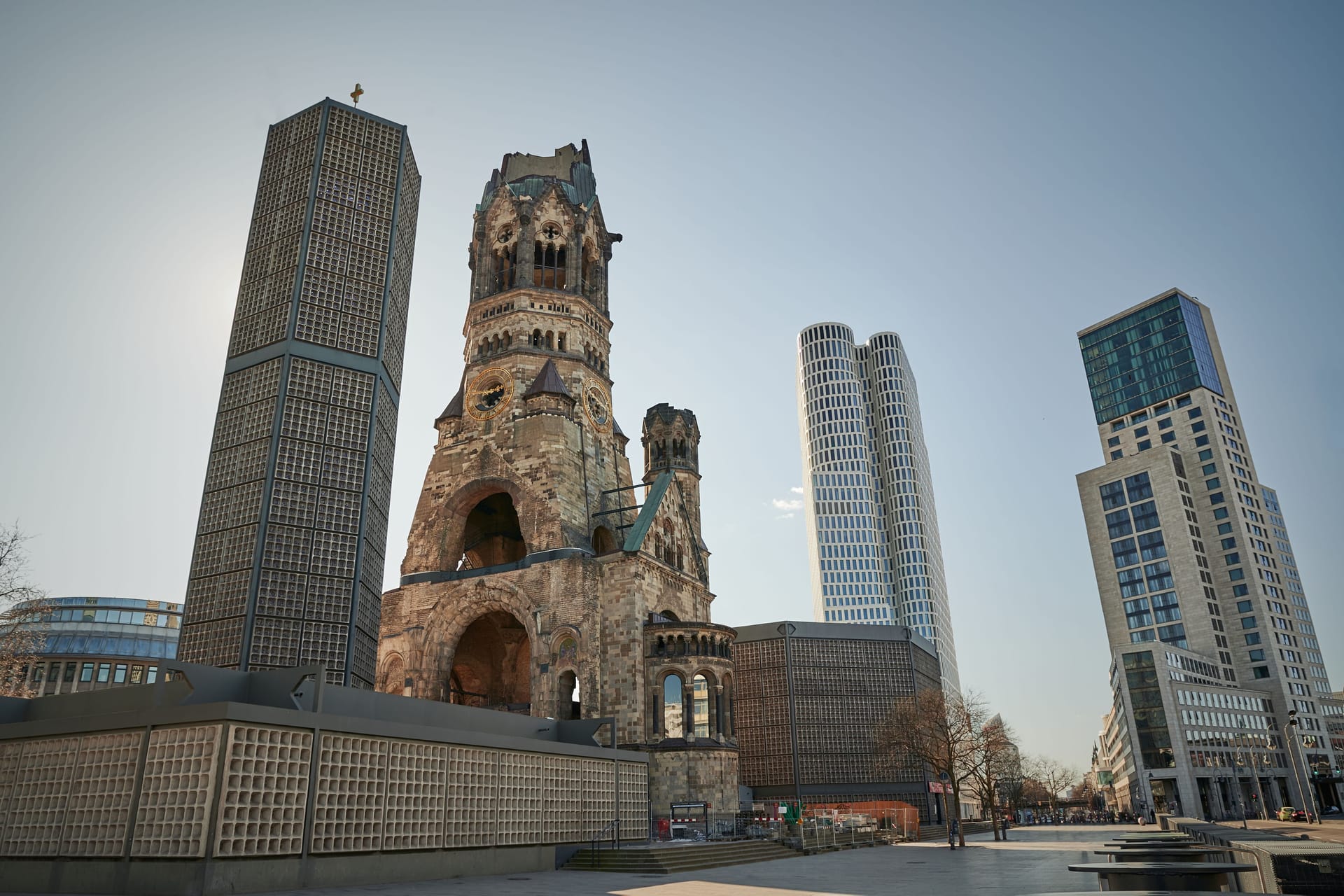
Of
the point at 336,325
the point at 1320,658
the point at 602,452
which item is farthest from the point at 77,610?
the point at 1320,658

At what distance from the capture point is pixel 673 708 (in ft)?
133

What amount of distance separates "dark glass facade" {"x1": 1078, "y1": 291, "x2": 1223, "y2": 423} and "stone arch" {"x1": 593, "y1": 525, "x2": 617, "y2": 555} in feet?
346

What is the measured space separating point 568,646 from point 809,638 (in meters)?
20.0

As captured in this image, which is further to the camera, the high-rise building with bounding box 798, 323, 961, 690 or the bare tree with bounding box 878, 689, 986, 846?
the high-rise building with bounding box 798, 323, 961, 690

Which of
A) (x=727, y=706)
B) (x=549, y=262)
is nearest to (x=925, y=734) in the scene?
(x=727, y=706)

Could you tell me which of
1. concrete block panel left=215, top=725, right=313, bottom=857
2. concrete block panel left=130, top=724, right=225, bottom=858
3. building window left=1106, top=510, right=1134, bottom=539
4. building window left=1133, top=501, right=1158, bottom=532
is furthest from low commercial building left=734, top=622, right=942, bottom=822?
building window left=1106, top=510, right=1134, bottom=539

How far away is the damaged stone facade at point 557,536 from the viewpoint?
40.8 meters

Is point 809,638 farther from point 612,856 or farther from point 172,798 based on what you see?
point 172,798

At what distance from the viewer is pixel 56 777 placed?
57.7 ft

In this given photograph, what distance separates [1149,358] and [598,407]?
105994mm

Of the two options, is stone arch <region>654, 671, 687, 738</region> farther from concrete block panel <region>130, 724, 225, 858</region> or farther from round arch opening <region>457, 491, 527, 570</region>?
concrete block panel <region>130, 724, 225, 858</region>

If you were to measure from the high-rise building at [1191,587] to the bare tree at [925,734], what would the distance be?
144 feet

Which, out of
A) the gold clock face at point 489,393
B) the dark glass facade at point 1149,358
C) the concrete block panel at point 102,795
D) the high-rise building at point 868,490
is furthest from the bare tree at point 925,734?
the dark glass facade at point 1149,358

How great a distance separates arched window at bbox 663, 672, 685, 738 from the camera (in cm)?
4016
